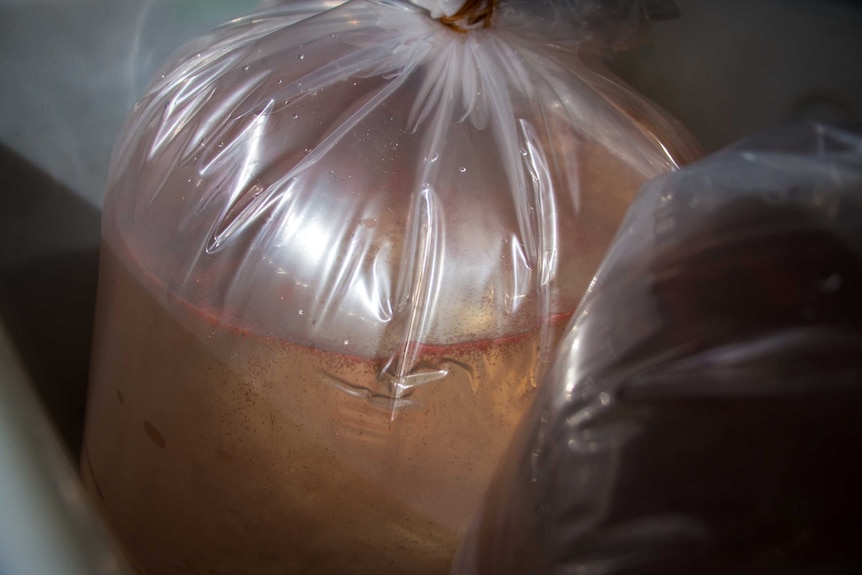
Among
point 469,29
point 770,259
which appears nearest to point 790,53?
point 469,29

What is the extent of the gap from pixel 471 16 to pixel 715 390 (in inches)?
13.3

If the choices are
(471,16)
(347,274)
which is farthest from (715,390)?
(471,16)

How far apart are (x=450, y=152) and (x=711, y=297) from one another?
21cm

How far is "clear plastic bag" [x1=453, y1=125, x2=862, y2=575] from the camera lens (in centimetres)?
28

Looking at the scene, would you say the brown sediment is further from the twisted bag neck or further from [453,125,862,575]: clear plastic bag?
the twisted bag neck

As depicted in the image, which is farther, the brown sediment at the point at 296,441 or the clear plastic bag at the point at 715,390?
the brown sediment at the point at 296,441

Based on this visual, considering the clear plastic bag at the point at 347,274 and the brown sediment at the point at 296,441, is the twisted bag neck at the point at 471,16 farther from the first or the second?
the brown sediment at the point at 296,441

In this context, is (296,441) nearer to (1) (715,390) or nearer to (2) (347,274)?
(2) (347,274)

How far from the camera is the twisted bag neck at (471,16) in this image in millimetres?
522

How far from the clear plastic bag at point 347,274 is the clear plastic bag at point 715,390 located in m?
0.09

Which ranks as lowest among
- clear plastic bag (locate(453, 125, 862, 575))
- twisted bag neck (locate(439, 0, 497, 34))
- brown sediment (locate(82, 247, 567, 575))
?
brown sediment (locate(82, 247, 567, 575))

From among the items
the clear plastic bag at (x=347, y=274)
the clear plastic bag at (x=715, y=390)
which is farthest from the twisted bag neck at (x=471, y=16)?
the clear plastic bag at (x=715, y=390)

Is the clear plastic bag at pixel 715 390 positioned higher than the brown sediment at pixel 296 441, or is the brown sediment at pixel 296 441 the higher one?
the clear plastic bag at pixel 715 390

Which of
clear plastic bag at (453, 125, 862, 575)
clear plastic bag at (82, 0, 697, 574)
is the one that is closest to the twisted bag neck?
clear plastic bag at (82, 0, 697, 574)
